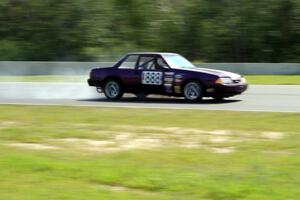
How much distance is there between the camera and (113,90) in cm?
1861

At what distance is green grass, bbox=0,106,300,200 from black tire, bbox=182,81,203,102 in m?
3.19

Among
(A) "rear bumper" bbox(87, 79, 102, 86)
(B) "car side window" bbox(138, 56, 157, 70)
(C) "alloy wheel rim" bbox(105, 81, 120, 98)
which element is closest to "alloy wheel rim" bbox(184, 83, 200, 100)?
(B) "car side window" bbox(138, 56, 157, 70)

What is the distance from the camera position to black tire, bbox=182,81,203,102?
17.2 metres

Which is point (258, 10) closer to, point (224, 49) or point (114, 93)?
point (224, 49)

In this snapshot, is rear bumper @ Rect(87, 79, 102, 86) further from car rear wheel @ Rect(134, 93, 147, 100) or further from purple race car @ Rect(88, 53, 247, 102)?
car rear wheel @ Rect(134, 93, 147, 100)

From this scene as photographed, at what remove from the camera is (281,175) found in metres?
7.16

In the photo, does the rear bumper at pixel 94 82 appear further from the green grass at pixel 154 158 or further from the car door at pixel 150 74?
the green grass at pixel 154 158

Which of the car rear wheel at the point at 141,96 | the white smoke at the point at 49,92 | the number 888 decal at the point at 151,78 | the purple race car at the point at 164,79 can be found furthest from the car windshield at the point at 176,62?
the white smoke at the point at 49,92

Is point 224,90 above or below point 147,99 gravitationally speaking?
above

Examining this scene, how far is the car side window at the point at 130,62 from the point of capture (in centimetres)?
1828

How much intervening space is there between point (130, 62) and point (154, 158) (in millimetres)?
9816

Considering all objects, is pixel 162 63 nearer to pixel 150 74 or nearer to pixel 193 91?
pixel 150 74

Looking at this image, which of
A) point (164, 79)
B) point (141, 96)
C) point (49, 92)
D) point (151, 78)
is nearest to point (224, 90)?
point (164, 79)

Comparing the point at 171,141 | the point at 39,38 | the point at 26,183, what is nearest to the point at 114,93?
the point at 171,141
